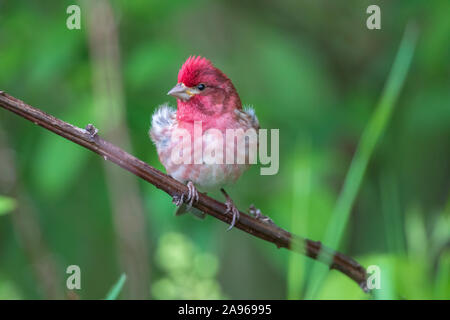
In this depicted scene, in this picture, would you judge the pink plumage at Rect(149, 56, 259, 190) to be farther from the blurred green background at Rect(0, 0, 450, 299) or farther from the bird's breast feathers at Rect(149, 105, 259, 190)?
the blurred green background at Rect(0, 0, 450, 299)

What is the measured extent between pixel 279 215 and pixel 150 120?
0.95m

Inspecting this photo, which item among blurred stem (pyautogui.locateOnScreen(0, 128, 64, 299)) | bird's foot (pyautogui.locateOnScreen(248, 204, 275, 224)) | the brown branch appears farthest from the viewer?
blurred stem (pyautogui.locateOnScreen(0, 128, 64, 299))

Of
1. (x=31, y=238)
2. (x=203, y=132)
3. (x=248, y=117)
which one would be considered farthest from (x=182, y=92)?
(x=31, y=238)

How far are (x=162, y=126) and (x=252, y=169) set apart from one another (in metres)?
0.74

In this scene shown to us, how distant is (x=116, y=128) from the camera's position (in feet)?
13.4

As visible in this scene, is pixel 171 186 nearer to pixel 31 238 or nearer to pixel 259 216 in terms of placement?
pixel 259 216

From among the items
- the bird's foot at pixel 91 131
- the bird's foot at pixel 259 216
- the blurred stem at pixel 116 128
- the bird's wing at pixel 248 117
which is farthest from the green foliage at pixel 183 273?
the blurred stem at pixel 116 128

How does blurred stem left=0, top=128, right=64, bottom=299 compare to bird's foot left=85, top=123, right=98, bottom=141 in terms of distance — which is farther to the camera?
blurred stem left=0, top=128, right=64, bottom=299

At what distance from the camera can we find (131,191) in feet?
14.6

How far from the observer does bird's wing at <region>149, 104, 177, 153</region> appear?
371 cm

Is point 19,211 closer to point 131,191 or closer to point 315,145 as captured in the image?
point 131,191

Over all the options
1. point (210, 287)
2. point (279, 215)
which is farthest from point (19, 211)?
point (210, 287)

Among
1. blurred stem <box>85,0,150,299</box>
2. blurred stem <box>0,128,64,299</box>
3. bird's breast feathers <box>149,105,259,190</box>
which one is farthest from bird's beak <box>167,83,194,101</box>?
blurred stem <box>0,128,64,299</box>

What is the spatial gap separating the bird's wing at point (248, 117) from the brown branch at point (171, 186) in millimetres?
1168
